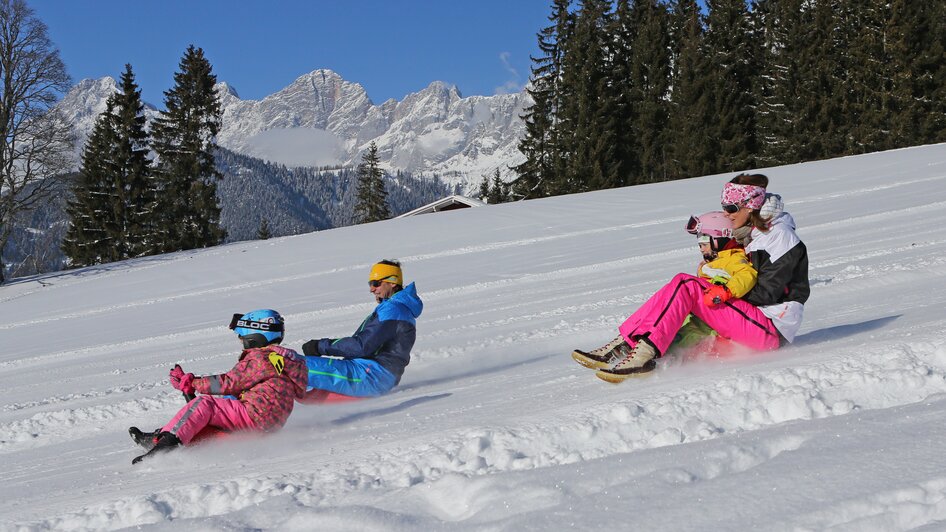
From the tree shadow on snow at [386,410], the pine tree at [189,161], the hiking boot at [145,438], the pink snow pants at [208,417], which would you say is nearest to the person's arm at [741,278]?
the tree shadow on snow at [386,410]

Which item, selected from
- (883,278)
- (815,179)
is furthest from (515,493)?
(815,179)

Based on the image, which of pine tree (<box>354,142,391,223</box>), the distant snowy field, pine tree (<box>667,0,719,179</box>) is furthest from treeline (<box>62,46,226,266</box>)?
the distant snowy field

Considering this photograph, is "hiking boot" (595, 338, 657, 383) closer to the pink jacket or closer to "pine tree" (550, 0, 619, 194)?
the pink jacket

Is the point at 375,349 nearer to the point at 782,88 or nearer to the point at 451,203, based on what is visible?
the point at 451,203

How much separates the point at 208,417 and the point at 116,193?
1493 inches

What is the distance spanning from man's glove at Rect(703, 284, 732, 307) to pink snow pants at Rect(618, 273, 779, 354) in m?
0.04

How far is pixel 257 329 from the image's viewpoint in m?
5.15

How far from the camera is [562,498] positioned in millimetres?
2873

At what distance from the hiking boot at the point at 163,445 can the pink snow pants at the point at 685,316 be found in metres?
2.92

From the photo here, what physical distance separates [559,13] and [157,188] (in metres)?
27.0

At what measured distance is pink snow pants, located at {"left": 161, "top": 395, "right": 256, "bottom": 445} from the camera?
4.55 metres

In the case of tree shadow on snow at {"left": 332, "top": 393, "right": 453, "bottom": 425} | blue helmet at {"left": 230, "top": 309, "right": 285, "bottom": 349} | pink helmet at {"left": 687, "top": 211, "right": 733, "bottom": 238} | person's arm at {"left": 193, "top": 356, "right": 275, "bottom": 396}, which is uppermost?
pink helmet at {"left": 687, "top": 211, "right": 733, "bottom": 238}


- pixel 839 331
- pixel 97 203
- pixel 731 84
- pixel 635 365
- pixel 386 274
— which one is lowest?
pixel 839 331

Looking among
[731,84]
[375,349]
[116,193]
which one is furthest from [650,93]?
[375,349]
